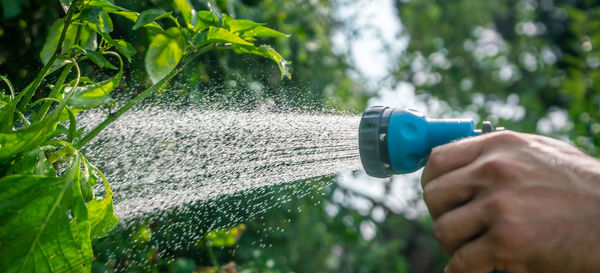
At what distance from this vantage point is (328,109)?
56.5 inches

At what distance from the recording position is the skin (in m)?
0.53

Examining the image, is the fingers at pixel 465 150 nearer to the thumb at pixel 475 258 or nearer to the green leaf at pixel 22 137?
the thumb at pixel 475 258

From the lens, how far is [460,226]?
0.57 m

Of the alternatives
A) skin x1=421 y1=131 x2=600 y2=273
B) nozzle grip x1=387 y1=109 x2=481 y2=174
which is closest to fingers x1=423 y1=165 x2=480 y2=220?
skin x1=421 y1=131 x2=600 y2=273

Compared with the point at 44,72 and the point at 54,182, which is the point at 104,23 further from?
the point at 54,182

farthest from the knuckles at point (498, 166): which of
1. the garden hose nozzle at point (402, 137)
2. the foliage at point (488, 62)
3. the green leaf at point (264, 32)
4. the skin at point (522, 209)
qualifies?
the foliage at point (488, 62)

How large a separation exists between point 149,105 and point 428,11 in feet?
10.1

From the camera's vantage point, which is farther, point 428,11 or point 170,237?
point 428,11

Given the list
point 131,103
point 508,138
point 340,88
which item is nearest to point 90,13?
point 131,103

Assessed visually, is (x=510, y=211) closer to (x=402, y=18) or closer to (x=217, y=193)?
(x=217, y=193)

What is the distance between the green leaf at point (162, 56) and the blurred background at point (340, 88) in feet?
0.77

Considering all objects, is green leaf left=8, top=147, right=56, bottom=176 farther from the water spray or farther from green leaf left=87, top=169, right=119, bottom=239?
the water spray

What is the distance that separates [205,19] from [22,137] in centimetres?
30

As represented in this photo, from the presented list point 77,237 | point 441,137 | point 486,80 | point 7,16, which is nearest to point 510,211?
point 441,137
